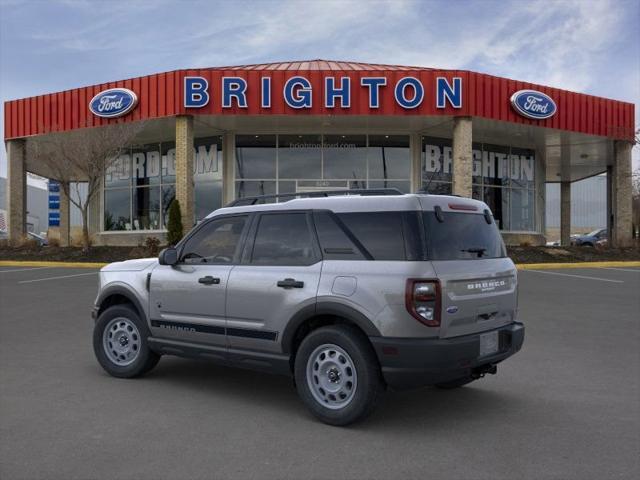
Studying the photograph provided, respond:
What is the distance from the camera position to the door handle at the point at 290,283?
4669 millimetres

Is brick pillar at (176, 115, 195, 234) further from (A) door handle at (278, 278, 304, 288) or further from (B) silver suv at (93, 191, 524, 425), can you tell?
(A) door handle at (278, 278, 304, 288)

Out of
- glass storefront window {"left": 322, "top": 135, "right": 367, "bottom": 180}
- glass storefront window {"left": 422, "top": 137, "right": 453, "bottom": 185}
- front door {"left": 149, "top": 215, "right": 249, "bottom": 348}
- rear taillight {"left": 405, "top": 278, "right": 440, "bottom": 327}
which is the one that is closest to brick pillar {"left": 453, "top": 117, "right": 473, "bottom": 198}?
glass storefront window {"left": 422, "top": 137, "right": 453, "bottom": 185}

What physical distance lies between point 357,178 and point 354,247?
19.5 meters

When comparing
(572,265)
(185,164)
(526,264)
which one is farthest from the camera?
(185,164)

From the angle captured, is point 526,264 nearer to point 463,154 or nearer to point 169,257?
point 463,154

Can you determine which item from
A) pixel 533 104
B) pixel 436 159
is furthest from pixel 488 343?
pixel 436 159

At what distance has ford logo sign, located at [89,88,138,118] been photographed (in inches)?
847

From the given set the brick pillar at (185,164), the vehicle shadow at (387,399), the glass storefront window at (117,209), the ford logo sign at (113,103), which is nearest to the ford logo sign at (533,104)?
the brick pillar at (185,164)

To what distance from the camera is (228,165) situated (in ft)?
79.5

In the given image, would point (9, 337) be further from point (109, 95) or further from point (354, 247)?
point (109, 95)

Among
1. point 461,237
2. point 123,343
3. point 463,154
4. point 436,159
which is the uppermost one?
point 436,159

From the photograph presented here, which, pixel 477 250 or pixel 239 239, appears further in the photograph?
pixel 239 239

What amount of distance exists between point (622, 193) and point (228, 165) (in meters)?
16.8

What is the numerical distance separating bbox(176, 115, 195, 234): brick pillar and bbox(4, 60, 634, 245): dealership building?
51mm
